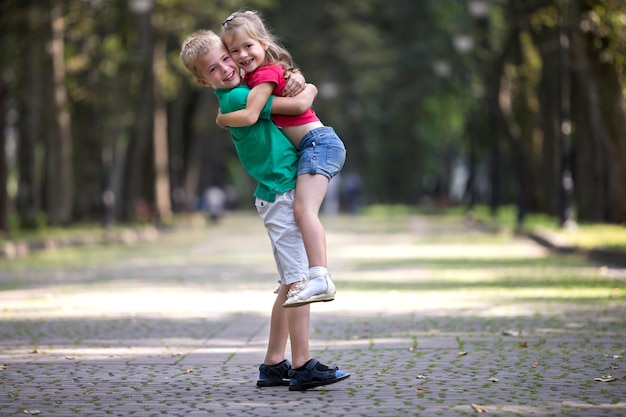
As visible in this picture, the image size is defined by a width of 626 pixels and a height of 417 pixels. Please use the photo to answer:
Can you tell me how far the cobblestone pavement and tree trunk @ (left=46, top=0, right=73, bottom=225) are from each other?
12.3m

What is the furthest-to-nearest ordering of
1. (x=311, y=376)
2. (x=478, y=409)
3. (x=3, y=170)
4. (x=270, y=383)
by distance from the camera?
1. (x=3, y=170)
2. (x=270, y=383)
3. (x=311, y=376)
4. (x=478, y=409)

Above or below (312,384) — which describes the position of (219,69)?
above

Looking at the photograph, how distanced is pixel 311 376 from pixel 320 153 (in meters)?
1.31

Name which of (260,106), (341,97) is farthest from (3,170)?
(341,97)

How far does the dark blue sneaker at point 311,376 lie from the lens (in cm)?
779

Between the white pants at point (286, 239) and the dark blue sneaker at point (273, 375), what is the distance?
53cm

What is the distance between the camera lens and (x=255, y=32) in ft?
25.9

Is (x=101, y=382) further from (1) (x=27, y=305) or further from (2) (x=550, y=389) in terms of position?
(1) (x=27, y=305)

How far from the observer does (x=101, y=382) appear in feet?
26.9

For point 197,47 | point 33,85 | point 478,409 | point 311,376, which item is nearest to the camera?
point 478,409

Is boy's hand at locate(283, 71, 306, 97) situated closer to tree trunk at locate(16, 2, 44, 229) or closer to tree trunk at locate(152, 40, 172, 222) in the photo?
tree trunk at locate(16, 2, 44, 229)

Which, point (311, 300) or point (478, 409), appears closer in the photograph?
point (478, 409)

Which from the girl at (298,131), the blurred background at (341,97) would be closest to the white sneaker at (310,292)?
the girl at (298,131)

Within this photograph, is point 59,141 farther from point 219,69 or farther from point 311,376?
point 311,376
